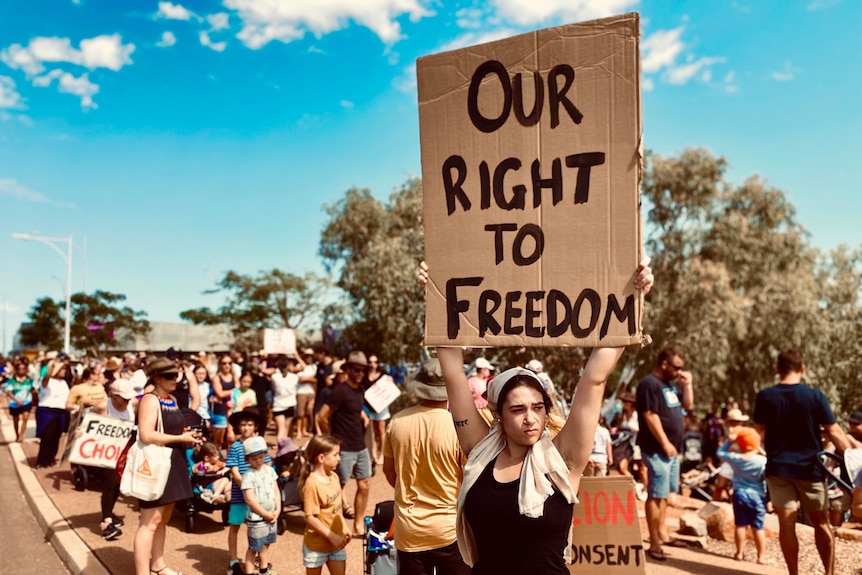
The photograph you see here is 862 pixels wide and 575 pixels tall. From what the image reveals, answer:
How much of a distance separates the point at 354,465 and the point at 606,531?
369 centimetres

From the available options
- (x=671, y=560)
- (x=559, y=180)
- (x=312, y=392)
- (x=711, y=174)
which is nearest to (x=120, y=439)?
(x=671, y=560)

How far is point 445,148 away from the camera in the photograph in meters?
2.88

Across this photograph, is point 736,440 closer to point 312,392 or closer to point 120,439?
point 120,439

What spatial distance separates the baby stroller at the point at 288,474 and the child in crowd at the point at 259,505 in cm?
168

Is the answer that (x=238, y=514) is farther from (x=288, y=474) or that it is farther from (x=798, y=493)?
(x=798, y=493)

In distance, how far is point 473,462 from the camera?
8.83 feet

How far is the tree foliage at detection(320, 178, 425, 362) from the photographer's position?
70.4ft

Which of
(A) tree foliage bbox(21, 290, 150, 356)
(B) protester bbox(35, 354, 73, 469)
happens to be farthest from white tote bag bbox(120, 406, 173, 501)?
(A) tree foliage bbox(21, 290, 150, 356)

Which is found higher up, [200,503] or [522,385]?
[522,385]

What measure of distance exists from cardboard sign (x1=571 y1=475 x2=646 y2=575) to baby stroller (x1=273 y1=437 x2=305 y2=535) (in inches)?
161

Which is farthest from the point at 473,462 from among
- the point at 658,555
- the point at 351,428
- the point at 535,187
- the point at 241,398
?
the point at 241,398

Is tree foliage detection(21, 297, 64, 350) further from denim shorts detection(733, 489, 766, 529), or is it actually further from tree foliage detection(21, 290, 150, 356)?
denim shorts detection(733, 489, 766, 529)

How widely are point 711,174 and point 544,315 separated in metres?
22.2

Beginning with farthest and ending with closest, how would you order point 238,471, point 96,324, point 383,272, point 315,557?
1. point 96,324
2. point 383,272
3. point 238,471
4. point 315,557
